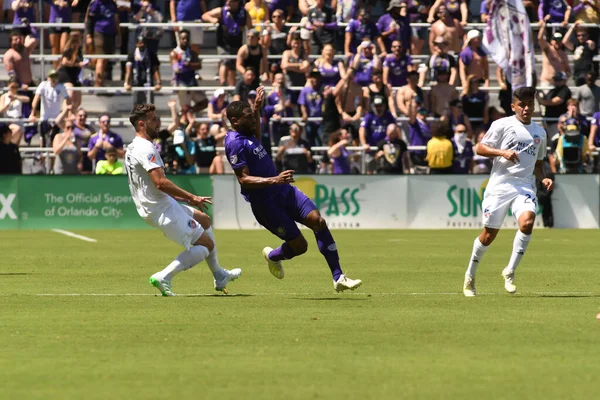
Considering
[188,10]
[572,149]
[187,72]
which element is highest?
[188,10]

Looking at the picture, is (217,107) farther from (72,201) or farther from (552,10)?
(552,10)

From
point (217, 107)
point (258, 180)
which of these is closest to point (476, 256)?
point (258, 180)

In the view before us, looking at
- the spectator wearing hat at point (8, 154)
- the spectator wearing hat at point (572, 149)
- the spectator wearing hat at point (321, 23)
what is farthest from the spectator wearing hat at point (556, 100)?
the spectator wearing hat at point (8, 154)

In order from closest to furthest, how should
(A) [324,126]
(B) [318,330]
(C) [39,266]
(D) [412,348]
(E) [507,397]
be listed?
(E) [507,397] < (D) [412,348] < (B) [318,330] < (C) [39,266] < (A) [324,126]

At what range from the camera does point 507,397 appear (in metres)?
7.33

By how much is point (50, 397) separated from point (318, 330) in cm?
335

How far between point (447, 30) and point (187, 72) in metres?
6.25

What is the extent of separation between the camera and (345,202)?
2788 centimetres

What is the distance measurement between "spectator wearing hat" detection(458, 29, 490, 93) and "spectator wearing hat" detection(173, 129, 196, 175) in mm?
6607

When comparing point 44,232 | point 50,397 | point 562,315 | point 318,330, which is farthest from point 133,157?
point 44,232

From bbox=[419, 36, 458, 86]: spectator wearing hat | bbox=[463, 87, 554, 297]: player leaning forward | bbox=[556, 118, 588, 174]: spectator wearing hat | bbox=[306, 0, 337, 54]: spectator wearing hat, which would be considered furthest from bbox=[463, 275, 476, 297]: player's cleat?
bbox=[306, 0, 337, 54]: spectator wearing hat

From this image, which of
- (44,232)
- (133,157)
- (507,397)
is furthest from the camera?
(44,232)

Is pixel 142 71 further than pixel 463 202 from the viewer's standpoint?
Yes

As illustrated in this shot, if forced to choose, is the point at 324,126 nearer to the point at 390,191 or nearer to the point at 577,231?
the point at 390,191
